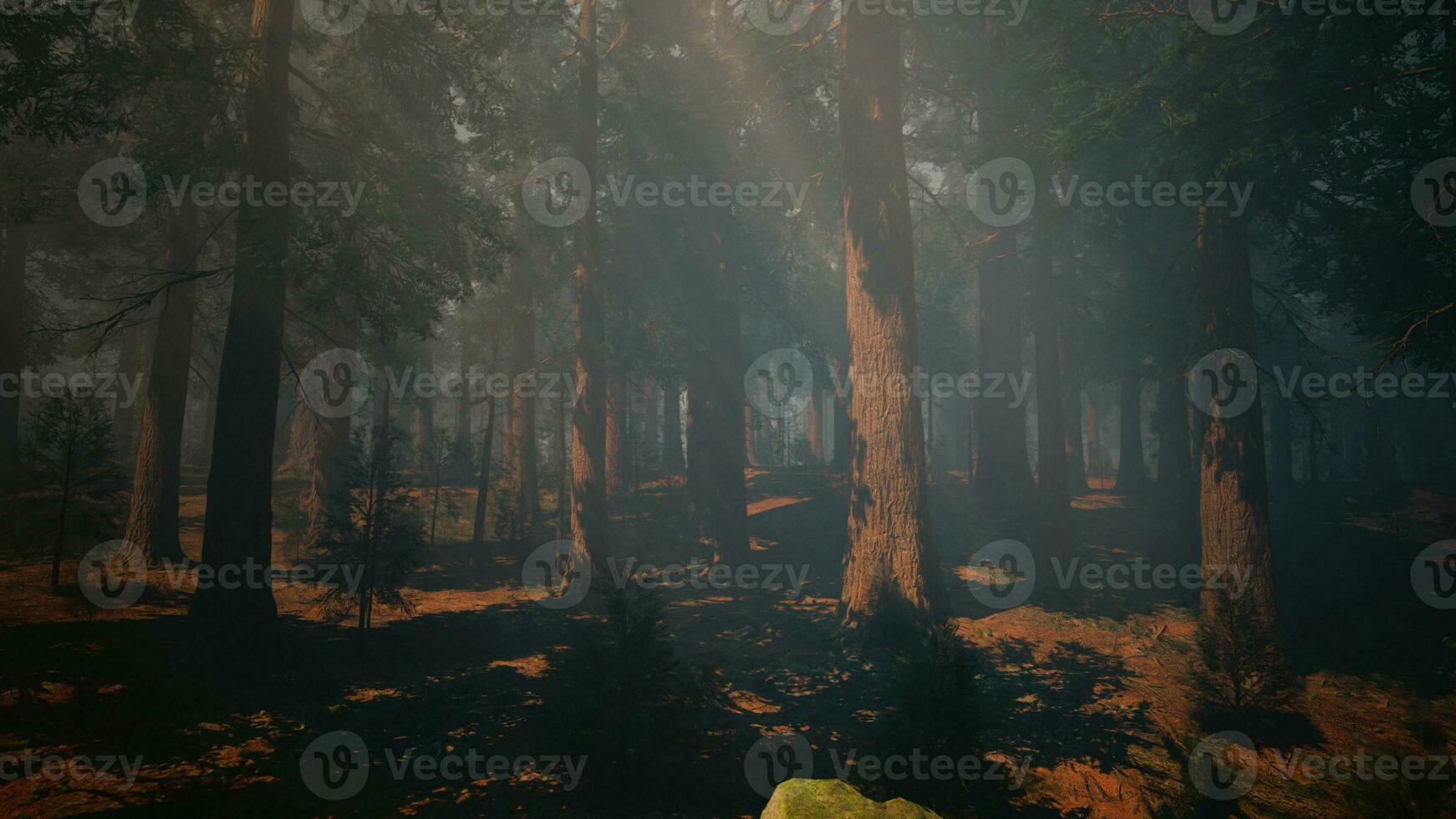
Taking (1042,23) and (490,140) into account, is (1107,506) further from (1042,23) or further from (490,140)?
(490,140)

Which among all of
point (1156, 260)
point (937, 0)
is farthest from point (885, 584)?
point (1156, 260)

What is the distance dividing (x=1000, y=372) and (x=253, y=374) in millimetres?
17205

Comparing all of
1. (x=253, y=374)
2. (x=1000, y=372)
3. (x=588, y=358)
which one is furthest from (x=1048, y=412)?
(x=253, y=374)

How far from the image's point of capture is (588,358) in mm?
12375

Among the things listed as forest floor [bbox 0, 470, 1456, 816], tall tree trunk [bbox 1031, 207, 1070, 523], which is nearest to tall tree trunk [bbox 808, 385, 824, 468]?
tall tree trunk [bbox 1031, 207, 1070, 523]

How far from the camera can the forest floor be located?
542 cm

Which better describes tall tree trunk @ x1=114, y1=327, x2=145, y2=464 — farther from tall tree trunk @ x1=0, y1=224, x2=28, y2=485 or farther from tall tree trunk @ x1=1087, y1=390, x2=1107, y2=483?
tall tree trunk @ x1=1087, y1=390, x2=1107, y2=483

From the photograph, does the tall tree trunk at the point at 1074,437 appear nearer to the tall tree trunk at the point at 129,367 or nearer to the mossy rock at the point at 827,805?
the mossy rock at the point at 827,805

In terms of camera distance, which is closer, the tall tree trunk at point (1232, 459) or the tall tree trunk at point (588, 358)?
the tall tree trunk at point (1232, 459)

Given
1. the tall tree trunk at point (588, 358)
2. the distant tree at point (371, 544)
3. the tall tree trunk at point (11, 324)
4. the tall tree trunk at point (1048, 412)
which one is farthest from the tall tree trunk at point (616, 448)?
the tall tree trunk at point (11, 324)

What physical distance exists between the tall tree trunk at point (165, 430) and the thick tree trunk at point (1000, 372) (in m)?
18.7

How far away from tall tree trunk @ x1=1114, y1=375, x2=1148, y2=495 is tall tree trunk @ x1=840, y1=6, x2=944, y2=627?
16.9 m

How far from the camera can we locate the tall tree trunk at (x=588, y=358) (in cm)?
1230

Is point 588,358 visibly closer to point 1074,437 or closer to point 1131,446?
point 1131,446
